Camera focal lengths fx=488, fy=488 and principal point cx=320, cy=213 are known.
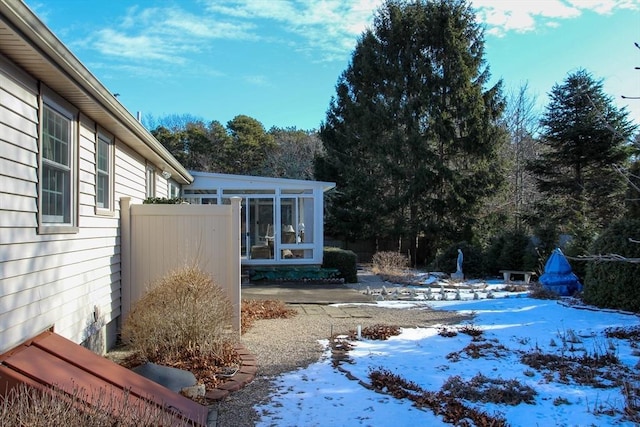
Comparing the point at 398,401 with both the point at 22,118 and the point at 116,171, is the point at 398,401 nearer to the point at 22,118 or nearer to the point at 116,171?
the point at 22,118

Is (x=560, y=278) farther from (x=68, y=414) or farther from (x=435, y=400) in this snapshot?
(x=68, y=414)

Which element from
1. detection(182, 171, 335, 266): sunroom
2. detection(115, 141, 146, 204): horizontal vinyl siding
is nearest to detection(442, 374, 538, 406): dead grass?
detection(115, 141, 146, 204): horizontal vinyl siding

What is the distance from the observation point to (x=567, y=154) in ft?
68.4

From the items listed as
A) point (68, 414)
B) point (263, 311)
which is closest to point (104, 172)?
point (263, 311)

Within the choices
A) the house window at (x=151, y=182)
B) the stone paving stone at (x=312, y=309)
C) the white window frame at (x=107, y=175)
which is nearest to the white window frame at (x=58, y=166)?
the white window frame at (x=107, y=175)

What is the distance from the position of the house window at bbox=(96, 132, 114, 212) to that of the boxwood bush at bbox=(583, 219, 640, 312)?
812 cm

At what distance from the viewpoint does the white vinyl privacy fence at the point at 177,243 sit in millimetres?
6605

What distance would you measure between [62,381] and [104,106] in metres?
2.87

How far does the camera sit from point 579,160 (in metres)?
20.8

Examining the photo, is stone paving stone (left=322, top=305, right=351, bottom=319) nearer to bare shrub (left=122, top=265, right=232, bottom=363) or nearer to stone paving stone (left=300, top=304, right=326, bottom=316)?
stone paving stone (left=300, top=304, right=326, bottom=316)

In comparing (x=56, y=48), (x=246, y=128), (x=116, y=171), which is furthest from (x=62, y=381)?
(x=246, y=128)

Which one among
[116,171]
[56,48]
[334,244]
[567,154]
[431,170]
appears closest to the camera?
[56,48]

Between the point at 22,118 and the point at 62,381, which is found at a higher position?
the point at 22,118

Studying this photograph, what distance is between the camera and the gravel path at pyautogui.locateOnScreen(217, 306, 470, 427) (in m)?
4.00
